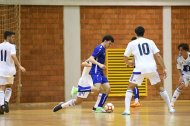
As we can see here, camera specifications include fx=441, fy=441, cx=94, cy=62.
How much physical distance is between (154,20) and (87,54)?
8.68 ft

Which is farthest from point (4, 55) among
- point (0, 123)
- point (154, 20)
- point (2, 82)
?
point (154, 20)

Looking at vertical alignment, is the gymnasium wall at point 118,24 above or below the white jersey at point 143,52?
above

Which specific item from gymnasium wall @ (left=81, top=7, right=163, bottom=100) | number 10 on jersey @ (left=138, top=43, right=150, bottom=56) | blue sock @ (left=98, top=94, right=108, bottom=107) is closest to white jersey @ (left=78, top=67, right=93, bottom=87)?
blue sock @ (left=98, top=94, right=108, bottom=107)

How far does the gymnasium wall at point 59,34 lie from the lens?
1456cm

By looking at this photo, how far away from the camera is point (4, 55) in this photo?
10305 millimetres

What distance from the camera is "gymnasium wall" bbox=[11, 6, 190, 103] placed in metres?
14.6

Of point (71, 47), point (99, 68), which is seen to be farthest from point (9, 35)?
point (71, 47)

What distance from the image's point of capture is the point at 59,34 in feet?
48.4

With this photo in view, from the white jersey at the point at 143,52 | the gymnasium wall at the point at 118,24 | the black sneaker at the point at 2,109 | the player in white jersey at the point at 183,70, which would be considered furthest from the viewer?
the gymnasium wall at the point at 118,24

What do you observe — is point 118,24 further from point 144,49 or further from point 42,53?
point 144,49

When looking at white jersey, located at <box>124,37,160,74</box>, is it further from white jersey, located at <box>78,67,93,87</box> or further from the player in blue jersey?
white jersey, located at <box>78,67,93,87</box>

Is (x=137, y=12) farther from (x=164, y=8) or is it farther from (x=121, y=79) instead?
(x=121, y=79)

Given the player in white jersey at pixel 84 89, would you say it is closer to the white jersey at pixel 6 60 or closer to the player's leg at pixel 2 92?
the player's leg at pixel 2 92

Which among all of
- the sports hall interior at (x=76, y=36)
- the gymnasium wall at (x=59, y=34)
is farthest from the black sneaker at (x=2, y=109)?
the gymnasium wall at (x=59, y=34)
